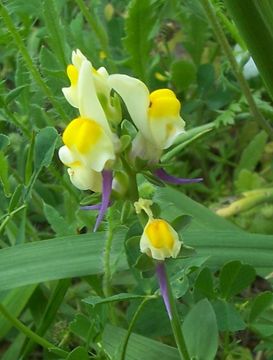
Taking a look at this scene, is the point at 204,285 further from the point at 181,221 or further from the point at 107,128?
the point at 107,128

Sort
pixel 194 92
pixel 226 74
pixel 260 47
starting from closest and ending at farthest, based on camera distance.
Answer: pixel 260 47 < pixel 226 74 < pixel 194 92

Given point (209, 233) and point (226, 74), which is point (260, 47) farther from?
point (226, 74)

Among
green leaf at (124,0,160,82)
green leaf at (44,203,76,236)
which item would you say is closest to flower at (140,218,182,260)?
green leaf at (44,203,76,236)

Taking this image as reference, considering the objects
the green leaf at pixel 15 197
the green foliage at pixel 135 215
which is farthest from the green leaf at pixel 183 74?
the green leaf at pixel 15 197

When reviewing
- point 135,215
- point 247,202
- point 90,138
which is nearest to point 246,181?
point 247,202

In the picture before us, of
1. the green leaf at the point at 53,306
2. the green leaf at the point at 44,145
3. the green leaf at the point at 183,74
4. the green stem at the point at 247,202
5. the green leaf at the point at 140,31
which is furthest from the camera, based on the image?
the green leaf at the point at 183,74

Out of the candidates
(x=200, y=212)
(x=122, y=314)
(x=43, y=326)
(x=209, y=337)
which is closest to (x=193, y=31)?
(x=200, y=212)

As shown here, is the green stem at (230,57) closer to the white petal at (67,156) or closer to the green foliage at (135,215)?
the green foliage at (135,215)

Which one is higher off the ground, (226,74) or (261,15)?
(261,15)

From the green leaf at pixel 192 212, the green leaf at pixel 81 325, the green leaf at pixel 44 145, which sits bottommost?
the green leaf at pixel 192 212
